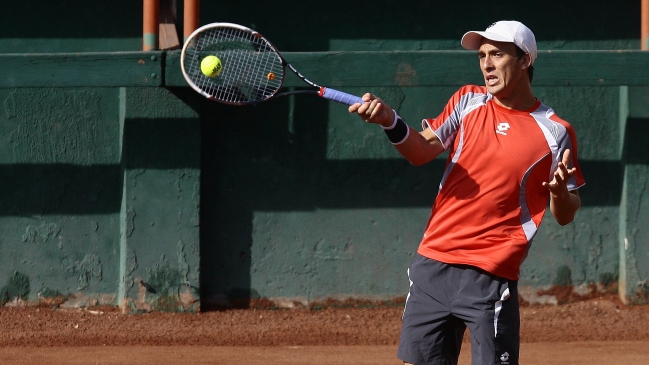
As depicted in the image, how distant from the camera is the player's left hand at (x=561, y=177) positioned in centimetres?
328

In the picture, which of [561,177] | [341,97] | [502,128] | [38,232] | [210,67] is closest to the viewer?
[561,177]

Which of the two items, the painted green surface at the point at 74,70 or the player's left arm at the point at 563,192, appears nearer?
the player's left arm at the point at 563,192

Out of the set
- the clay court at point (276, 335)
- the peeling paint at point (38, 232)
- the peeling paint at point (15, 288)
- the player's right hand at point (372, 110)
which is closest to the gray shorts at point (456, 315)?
the player's right hand at point (372, 110)

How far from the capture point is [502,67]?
3506 millimetres

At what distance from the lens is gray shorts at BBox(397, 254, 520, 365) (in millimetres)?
3432

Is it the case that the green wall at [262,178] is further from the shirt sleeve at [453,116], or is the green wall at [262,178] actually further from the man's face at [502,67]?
the man's face at [502,67]

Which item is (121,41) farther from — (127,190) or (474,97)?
(474,97)

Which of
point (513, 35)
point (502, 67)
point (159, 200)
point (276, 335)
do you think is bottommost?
point (276, 335)

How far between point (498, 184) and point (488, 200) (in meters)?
0.08

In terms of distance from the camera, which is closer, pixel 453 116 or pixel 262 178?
pixel 453 116

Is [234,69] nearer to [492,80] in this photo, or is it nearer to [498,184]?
[492,80]

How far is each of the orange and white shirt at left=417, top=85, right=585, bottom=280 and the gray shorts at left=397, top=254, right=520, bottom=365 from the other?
2.4 inches

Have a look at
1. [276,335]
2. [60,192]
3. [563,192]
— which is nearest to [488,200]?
[563,192]

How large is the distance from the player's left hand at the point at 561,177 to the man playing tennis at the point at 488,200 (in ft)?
0.04
